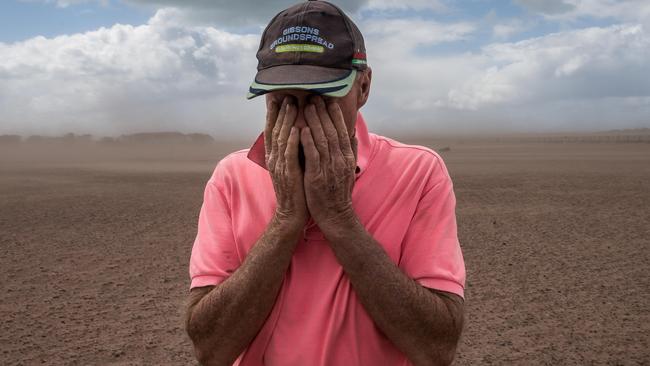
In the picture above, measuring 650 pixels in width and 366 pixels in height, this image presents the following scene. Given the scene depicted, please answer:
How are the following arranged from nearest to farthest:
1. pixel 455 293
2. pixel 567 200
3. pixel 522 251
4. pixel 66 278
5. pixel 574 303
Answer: pixel 455 293 → pixel 574 303 → pixel 66 278 → pixel 522 251 → pixel 567 200

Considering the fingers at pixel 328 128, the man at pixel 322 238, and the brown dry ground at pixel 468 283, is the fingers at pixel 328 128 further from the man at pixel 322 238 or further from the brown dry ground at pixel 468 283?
the brown dry ground at pixel 468 283

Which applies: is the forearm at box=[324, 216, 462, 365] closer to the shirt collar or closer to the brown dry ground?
the shirt collar

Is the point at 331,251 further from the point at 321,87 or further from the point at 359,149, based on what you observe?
the point at 321,87

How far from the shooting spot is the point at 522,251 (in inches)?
477

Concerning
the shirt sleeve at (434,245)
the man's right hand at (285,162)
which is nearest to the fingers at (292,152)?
the man's right hand at (285,162)

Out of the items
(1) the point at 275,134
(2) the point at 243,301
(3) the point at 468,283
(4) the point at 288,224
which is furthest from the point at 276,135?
(3) the point at 468,283

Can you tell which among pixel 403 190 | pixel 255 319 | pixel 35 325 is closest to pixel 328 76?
pixel 403 190

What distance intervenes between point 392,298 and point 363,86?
82 cm

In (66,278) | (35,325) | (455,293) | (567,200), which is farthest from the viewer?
(567,200)

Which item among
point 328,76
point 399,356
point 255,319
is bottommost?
point 399,356

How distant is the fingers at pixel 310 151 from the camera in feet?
6.08

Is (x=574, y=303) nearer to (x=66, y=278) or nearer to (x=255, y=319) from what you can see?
(x=255, y=319)

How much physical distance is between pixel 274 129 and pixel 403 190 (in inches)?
20.9

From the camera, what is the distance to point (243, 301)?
1.96m
